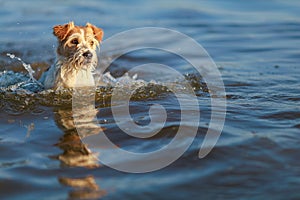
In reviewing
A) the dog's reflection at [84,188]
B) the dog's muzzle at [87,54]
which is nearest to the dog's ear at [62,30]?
the dog's muzzle at [87,54]

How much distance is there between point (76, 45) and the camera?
7.27 meters

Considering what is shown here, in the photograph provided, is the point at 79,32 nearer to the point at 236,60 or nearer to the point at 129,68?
the point at 129,68

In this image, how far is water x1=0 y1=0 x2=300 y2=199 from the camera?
4.45 metres

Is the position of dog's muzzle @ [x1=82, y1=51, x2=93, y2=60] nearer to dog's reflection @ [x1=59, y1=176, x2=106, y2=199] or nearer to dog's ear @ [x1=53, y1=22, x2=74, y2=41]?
dog's ear @ [x1=53, y1=22, x2=74, y2=41]

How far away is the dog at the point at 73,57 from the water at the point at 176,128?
12.1 inches

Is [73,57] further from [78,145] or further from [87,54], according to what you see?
[78,145]

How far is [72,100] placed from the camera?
7133mm

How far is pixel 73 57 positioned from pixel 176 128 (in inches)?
85.7

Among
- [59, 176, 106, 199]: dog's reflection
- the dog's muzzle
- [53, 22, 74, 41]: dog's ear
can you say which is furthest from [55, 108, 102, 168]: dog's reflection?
[53, 22, 74, 41]: dog's ear

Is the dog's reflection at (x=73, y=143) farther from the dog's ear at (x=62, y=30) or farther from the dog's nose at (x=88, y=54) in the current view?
the dog's ear at (x=62, y=30)

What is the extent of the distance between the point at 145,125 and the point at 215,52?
468 cm

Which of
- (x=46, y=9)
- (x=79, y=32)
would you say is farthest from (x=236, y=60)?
(x=46, y=9)

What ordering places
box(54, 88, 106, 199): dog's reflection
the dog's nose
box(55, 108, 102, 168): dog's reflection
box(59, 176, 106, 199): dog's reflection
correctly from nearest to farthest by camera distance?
box(59, 176, 106, 199): dog's reflection < box(54, 88, 106, 199): dog's reflection < box(55, 108, 102, 168): dog's reflection < the dog's nose

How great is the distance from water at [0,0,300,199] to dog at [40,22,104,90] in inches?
12.1
